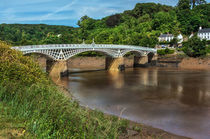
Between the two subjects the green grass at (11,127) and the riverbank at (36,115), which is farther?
the riverbank at (36,115)

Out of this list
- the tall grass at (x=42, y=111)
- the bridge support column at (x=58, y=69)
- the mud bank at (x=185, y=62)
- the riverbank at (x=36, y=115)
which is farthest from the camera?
the mud bank at (x=185, y=62)

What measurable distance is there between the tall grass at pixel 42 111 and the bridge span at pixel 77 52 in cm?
2308

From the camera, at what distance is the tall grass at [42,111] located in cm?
946

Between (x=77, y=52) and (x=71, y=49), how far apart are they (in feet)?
8.73

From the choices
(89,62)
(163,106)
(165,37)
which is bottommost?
(163,106)

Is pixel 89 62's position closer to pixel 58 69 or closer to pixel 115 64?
pixel 115 64

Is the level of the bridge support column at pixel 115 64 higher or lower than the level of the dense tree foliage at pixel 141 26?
lower

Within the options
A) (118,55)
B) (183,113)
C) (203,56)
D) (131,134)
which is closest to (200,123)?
(183,113)

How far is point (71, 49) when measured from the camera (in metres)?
51.8

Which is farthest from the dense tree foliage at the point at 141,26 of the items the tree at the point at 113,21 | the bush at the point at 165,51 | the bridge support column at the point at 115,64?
the bridge support column at the point at 115,64

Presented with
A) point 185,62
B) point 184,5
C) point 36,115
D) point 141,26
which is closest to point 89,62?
point 185,62

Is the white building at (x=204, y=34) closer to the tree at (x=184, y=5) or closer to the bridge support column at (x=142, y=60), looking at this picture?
the tree at (x=184, y=5)

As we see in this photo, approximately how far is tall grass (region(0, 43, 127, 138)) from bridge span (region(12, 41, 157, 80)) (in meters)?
23.1

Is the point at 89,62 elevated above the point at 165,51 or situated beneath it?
situated beneath
